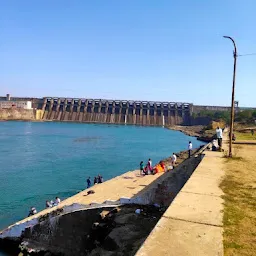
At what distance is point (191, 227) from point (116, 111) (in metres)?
132

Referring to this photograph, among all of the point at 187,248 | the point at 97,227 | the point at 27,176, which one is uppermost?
the point at 187,248

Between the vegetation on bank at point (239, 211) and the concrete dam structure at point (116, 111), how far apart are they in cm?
11973

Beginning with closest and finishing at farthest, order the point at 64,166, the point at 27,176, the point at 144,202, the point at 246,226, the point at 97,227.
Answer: the point at 246,226 < the point at 97,227 < the point at 144,202 < the point at 27,176 < the point at 64,166

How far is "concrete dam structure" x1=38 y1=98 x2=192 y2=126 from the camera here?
133 meters

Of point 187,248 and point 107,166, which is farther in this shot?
point 107,166

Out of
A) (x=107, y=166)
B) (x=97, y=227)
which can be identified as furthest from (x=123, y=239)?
(x=107, y=166)

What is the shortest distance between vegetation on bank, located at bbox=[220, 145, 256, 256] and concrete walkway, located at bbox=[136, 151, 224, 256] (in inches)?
6.5

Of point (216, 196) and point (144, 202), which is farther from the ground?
point (216, 196)

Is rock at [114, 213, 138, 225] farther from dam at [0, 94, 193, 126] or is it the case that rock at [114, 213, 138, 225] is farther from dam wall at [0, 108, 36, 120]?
dam wall at [0, 108, 36, 120]

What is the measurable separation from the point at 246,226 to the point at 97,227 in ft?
22.8

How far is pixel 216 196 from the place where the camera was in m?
8.48

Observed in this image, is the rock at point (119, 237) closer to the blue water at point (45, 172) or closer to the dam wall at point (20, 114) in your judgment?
the blue water at point (45, 172)

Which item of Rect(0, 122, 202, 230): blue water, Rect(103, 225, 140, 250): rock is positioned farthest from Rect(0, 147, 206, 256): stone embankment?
Rect(0, 122, 202, 230): blue water

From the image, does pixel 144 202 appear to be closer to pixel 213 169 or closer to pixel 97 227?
pixel 97 227
